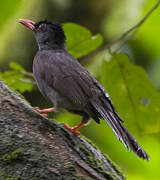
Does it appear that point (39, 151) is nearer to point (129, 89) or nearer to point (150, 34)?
point (129, 89)

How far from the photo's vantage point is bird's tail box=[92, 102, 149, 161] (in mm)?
3219

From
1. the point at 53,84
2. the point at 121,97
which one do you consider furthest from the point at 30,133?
the point at 121,97

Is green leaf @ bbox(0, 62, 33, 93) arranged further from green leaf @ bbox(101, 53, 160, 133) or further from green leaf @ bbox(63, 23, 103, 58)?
green leaf @ bbox(101, 53, 160, 133)

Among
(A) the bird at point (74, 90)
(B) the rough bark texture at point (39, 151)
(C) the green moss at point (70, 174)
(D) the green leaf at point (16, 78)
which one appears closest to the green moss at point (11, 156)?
(B) the rough bark texture at point (39, 151)

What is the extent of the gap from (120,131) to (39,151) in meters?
0.80

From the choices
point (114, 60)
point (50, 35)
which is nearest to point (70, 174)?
point (114, 60)

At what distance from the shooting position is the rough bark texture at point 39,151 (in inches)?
108

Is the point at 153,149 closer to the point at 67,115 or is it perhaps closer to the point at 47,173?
the point at 67,115

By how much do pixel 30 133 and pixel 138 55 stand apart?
11.4 feet

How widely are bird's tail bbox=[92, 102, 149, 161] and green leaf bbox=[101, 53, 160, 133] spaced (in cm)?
64

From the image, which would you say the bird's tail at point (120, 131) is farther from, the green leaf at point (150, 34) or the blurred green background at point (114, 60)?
the green leaf at point (150, 34)

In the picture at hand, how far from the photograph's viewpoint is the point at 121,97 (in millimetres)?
4289

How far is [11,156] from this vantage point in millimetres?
2748

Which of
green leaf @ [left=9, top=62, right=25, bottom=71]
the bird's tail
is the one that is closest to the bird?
the bird's tail
